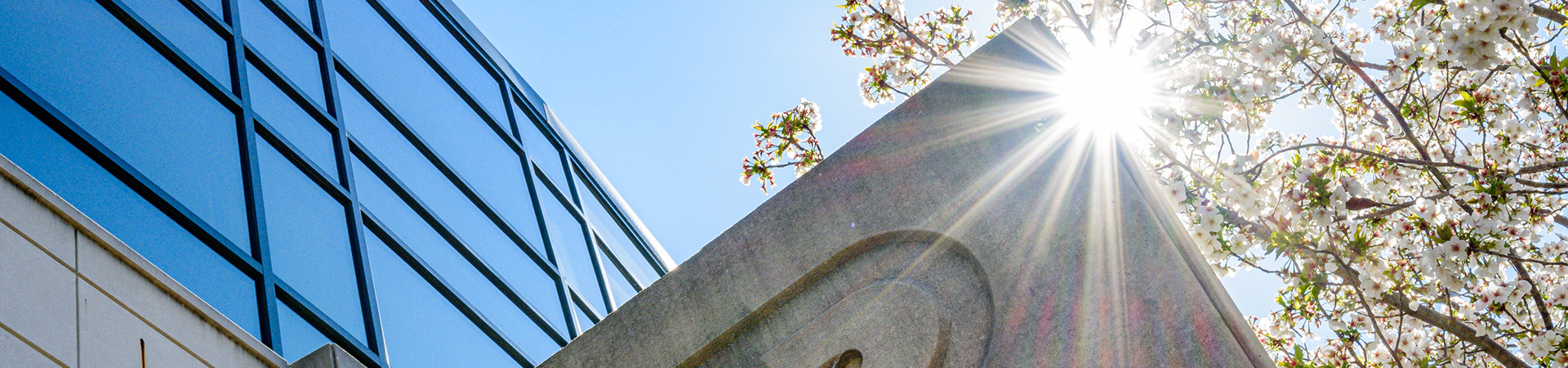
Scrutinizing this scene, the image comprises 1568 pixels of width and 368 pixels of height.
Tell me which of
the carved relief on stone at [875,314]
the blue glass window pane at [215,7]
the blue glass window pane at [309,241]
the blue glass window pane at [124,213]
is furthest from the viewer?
the blue glass window pane at [215,7]

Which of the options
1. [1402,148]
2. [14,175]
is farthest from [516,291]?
[1402,148]

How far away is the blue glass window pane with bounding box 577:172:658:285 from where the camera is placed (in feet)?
42.0

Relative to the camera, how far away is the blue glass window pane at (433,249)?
740cm

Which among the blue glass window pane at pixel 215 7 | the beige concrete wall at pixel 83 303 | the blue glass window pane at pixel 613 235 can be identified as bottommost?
the beige concrete wall at pixel 83 303

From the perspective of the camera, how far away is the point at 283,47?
7633 mm

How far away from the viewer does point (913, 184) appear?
3.22 m

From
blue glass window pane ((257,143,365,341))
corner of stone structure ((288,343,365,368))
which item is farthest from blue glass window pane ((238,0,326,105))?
corner of stone structure ((288,343,365,368))

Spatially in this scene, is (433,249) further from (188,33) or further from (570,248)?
(570,248)

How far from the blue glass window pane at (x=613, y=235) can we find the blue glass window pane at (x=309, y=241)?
19.2 feet

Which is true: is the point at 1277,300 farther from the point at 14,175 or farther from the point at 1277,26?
the point at 14,175

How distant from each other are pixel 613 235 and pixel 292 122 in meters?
6.70

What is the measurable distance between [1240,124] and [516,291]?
21.0 ft

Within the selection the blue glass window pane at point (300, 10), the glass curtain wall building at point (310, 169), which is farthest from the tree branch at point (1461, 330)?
the blue glass window pane at point (300, 10)

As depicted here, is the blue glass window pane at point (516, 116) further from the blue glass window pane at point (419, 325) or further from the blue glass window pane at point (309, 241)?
the blue glass window pane at point (309, 241)
